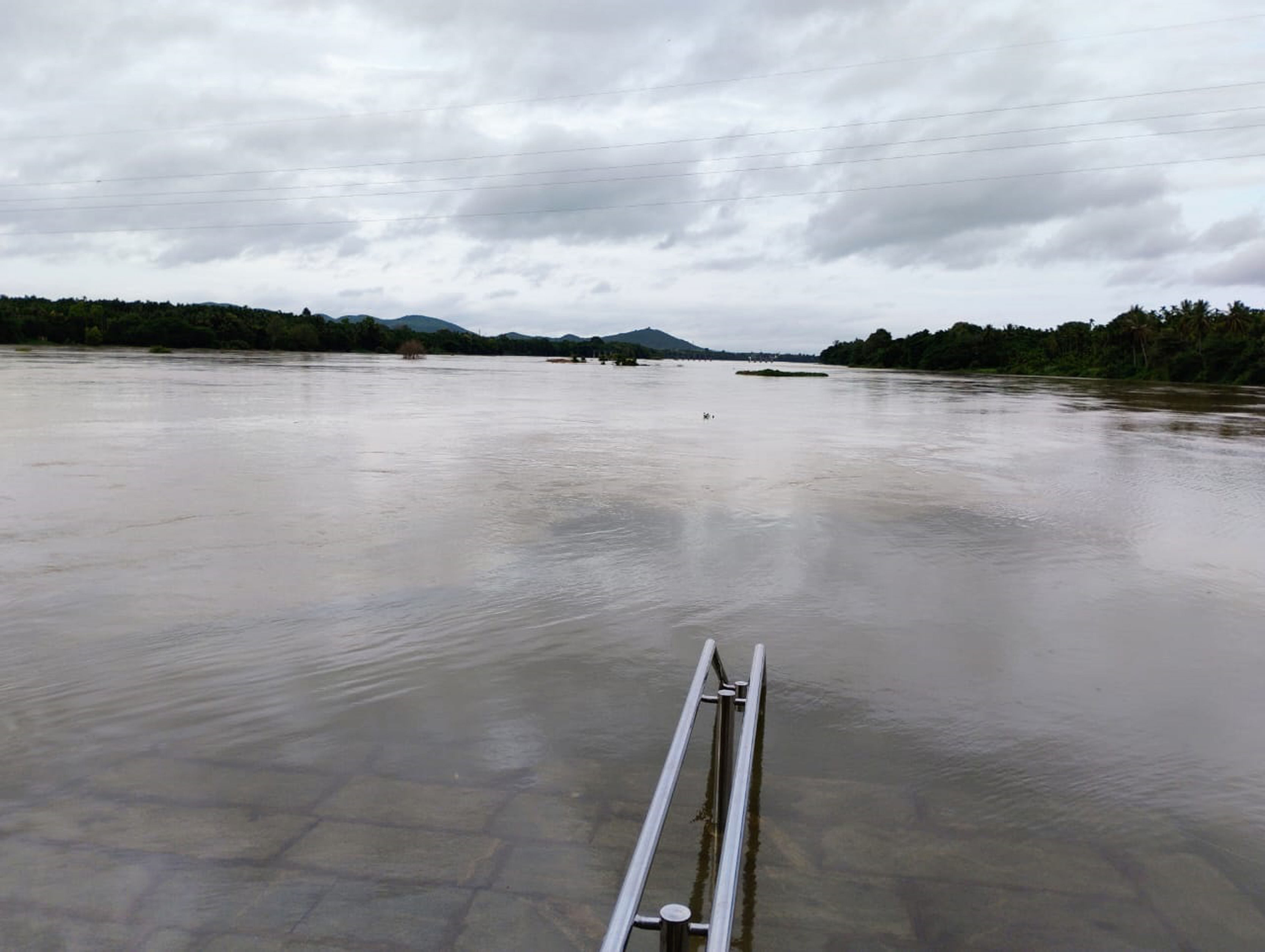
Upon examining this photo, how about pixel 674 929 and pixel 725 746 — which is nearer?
pixel 674 929

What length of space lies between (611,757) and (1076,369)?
107m

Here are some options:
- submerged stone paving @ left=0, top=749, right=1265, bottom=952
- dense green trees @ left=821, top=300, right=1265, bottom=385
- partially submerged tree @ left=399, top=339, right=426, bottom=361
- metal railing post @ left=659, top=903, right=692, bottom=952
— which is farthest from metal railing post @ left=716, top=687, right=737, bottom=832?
partially submerged tree @ left=399, top=339, right=426, bottom=361

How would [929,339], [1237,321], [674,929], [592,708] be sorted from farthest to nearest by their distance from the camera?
[929,339] < [1237,321] < [592,708] < [674,929]

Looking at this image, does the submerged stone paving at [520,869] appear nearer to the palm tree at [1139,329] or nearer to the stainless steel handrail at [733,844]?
the stainless steel handrail at [733,844]

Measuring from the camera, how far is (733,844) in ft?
6.24

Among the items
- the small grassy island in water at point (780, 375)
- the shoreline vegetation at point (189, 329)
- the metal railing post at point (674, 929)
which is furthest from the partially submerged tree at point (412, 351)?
the metal railing post at point (674, 929)

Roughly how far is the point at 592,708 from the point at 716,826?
3.82ft

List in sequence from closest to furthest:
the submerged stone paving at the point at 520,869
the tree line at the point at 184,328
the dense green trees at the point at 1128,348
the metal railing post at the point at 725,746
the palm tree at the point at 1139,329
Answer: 1. the submerged stone paving at the point at 520,869
2. the metal railing post at the point at 725,746
3. the dense green trees at the point at 1128,348
4. the palm tree at the point at 1139,329
5. the tree line at the point at 184,328

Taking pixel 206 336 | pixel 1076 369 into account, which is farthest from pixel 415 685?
pixel 206 336

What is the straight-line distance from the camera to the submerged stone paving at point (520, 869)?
8.48ft

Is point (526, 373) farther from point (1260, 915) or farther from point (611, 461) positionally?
point (1260, 915)

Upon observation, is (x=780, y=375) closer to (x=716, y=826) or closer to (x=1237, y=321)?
(x=1237, y=321)

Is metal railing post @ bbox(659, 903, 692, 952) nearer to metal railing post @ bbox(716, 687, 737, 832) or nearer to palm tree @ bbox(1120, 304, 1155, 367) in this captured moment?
metal railing post @ bbox(716, 687, 737, 832)

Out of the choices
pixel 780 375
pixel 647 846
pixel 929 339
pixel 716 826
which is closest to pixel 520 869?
pixel 716 826
